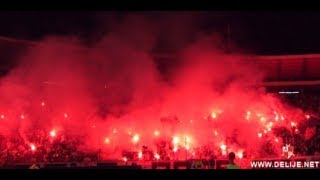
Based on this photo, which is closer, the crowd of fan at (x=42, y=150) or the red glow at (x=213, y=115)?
the crowd of fan at (x=42, y=150)

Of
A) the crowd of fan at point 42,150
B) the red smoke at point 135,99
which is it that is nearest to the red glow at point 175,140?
the red smoke at point 135,99

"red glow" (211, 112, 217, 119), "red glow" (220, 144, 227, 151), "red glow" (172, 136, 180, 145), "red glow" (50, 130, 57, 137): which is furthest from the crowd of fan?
"red glow" (211, 112, 217, 119)

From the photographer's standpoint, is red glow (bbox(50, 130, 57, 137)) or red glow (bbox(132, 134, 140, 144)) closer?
red glow (bbox(50, 130, 57, 137))

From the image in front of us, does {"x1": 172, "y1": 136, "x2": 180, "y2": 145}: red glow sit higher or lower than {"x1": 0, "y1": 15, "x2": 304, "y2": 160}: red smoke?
lower

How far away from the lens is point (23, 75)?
625 centimetres

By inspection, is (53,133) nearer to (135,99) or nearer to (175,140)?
(135,99)

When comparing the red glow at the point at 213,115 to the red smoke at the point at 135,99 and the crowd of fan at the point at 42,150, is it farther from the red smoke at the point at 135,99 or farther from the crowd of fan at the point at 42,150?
the crowd of fan at the point at 42,150

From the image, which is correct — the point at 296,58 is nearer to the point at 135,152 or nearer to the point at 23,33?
the point at 135,152

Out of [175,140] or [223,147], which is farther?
[175,140]

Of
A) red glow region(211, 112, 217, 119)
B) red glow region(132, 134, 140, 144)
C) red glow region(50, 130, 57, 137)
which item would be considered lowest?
red glow region(132, 134, 140, 144)

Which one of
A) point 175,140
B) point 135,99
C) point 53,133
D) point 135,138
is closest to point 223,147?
point 175,140

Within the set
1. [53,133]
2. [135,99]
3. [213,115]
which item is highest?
[135,99]

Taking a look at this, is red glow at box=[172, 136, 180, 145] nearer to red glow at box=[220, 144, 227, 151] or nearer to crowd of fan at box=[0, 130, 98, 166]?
red glow at box=[220, 144, 227, 151]

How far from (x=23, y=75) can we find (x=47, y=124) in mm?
754
